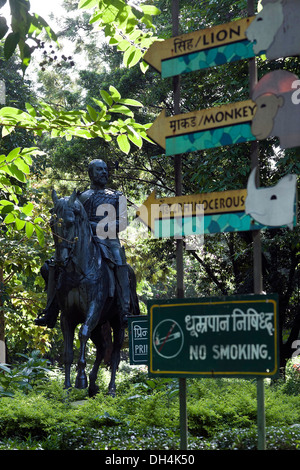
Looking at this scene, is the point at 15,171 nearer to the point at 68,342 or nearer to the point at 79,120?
the point at 79,120

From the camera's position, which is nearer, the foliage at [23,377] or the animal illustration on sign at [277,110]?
the animal illustration on sign at [277,110]

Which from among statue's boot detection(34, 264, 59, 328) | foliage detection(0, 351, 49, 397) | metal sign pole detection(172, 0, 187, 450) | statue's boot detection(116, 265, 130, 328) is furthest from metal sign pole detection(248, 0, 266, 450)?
statue's boot detection(34, 264, 59, 328)

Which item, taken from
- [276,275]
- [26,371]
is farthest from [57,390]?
[276,275]

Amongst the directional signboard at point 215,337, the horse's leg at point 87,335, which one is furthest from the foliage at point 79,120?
the horse's leg at point 87,335

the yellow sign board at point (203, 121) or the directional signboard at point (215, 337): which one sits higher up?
the yellow sign board at point (203, 121)

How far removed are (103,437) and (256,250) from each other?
3.51m

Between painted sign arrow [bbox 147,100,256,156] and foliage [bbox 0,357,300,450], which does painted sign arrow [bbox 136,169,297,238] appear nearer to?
painted sign arrow [bbox 147,100,256,156]

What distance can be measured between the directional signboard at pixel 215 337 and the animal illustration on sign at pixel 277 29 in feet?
6.51

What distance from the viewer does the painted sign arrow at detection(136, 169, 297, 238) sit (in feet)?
17.0

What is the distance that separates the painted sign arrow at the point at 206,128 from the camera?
5535 millimetres

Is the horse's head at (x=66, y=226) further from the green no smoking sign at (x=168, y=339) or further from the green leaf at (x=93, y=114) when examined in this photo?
the green no smoking sign at (x=168, y=339)

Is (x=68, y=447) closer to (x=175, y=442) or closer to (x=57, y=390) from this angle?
(x=175, y=442)

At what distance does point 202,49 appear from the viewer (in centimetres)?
586
